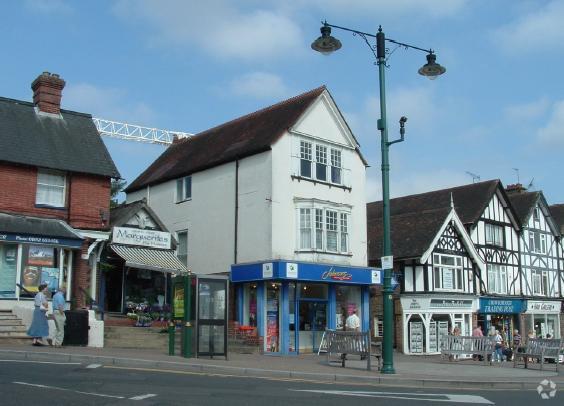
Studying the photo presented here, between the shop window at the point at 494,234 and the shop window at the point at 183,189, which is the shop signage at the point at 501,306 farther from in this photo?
the shop window at the point at 183,189

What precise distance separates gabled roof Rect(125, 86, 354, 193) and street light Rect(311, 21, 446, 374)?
10.1 meters

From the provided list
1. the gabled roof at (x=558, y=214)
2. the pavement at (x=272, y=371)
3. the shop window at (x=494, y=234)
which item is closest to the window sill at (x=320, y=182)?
the pavement at (x=272, y=371)

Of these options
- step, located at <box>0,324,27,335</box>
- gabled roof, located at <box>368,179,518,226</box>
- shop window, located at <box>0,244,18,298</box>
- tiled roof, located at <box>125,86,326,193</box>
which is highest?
tiled roof, located at <box>125,86,326,193</box>

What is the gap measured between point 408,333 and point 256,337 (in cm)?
952

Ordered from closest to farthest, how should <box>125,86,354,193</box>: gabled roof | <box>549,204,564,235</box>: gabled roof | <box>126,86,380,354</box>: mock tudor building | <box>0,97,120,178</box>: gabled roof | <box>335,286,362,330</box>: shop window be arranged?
<box>0,97,120,178</box>: gabled roof → <box>126,86,380,354</box>: mock tudor building → <box>125,86,354,193</box>: gabled roof → <box>335,286,362,330</box>: shop window → <box>549,204,564,235</box>: gabled roof

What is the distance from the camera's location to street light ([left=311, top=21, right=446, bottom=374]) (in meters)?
17.2

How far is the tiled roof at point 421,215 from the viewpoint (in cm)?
3438

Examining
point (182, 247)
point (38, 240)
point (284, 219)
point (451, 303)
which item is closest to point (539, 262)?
point (451, 303)

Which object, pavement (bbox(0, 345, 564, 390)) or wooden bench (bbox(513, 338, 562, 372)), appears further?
wooden bench (bbox(513, 338, 562, 372))

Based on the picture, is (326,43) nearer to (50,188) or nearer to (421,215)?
(50,188)

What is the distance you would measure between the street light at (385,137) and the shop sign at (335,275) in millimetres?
10220

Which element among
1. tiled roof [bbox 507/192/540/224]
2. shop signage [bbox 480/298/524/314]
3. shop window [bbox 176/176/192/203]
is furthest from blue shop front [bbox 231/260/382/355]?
tiled roof [bbox 507/192/540/224]

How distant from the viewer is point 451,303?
3450 cm

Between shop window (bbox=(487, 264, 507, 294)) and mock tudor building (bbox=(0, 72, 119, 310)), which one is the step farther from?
shop window (bbox=(487, 264, 507, 294))
